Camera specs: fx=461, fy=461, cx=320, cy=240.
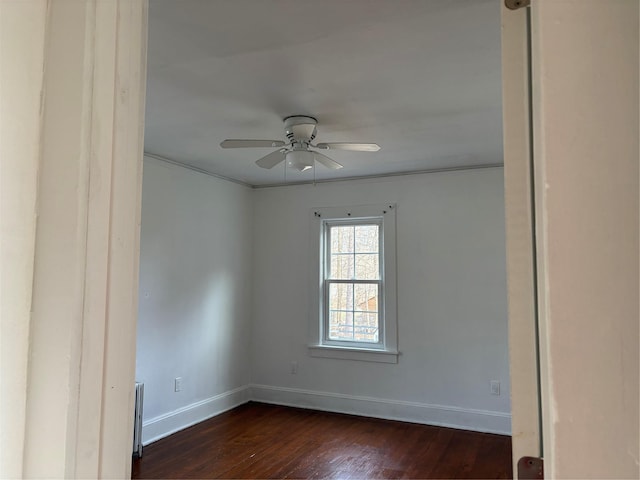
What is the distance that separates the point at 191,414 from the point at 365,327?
6.10 feet

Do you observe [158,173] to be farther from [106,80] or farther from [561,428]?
[561,428]

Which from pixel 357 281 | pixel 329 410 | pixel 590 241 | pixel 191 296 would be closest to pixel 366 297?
pixel 357 281

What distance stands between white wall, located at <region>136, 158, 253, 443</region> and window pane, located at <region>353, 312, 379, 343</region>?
1.24m

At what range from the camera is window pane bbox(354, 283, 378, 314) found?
4.71m

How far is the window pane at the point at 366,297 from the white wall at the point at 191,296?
1.25 metres

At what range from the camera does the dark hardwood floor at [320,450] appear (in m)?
3.25

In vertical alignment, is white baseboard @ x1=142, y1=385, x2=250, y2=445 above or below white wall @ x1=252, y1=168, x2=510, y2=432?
below

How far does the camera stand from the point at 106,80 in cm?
87

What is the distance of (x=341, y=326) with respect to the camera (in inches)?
191

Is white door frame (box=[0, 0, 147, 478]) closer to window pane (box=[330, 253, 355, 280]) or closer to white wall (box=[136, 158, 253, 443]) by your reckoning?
white wall (box=[136, 158, 253, 443])

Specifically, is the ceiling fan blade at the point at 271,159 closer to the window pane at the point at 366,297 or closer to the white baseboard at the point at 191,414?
the window pane at the point at 366,297

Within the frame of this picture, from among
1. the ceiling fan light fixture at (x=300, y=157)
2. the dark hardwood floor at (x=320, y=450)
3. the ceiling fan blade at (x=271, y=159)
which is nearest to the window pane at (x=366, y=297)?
the dark hardwood floor at (x=320, y=450)

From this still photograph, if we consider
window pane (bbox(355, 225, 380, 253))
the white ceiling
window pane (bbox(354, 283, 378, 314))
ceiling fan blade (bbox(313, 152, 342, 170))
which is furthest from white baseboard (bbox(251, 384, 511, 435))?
ceiling fan blade (bbox(313, 152, 342, 170))

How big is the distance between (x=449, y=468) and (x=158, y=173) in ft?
10.8
